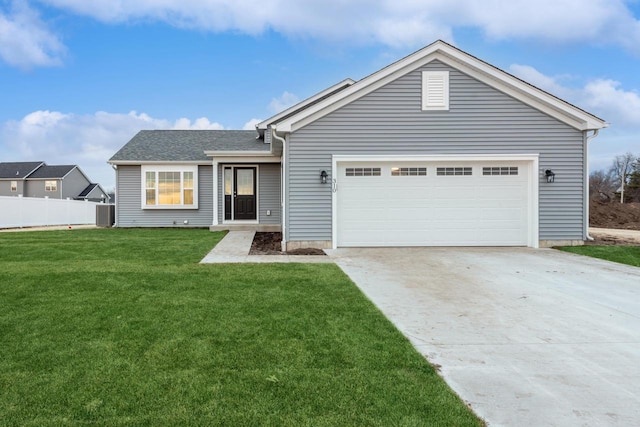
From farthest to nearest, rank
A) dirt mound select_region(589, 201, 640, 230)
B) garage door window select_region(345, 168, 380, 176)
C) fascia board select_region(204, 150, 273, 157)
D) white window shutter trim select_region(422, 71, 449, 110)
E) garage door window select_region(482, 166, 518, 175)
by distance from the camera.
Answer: dirt mound select_region(589, 201, 640, 230)
fascia board select_region(204, 150, 273, 157)
garage door window select_region(482, 166, 518, 175)
garage door window select_region(345, 168, 380, 176)
white window shutter trim select_region(422, 71, 449, 110)

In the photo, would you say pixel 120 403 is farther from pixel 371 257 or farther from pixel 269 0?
pixel 269 0

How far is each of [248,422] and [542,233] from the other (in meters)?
10.0

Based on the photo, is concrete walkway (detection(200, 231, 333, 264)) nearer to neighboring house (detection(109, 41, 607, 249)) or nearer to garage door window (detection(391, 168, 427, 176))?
neighboring house (detection(109, 41, 607, 249))

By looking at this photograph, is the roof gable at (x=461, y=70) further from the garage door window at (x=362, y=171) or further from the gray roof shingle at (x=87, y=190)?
the gray roof shingle at (x=87, y=190)

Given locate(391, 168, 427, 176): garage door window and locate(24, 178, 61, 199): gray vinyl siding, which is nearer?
locate(391, 168, 427, 176): garage door window

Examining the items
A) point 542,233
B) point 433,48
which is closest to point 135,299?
point 433,48

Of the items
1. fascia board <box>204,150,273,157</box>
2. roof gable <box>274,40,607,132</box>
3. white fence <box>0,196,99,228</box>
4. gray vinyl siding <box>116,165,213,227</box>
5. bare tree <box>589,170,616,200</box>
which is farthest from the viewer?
bare tree <box>589,170,616,200</box>

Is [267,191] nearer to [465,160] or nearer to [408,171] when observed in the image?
[408,171]

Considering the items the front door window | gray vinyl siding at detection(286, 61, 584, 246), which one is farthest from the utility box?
gray vinyl siding at detection(286, 61, 584, 246)

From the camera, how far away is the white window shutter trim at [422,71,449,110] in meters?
9.71

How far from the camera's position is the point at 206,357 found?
9.86 ft

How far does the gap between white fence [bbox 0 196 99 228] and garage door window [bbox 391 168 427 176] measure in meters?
17.6

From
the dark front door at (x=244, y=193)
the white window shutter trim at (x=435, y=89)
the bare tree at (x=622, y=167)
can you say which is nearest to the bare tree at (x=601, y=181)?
the bare tree at (x=622, y=167)

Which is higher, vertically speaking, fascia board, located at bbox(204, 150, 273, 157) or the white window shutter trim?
the white window shutter trim
